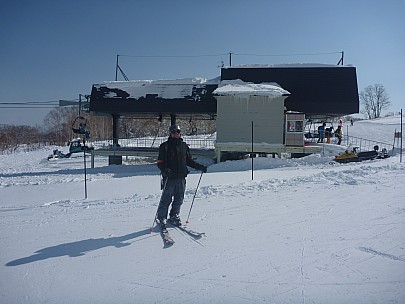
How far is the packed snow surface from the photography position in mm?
3471

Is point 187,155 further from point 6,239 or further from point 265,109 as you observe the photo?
point 265,109

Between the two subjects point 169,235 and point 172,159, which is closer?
point 169,235

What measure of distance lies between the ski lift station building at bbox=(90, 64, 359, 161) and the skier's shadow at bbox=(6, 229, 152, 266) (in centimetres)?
1516

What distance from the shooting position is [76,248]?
186 inches

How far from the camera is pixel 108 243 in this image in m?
4.94

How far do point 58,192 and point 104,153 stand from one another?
40.2 feet

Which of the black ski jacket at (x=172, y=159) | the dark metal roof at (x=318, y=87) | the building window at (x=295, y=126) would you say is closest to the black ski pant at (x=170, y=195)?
the black ski jacket at (x=172, y=159)

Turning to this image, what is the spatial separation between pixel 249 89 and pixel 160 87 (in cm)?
792

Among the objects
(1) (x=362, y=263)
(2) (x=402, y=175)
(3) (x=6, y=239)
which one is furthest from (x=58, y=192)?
(2) (x=402, y=175)

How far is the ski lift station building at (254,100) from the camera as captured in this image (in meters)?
19.8

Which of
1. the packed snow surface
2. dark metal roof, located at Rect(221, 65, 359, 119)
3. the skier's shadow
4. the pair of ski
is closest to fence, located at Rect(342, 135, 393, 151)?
dark metal roof, located at Rect(221, 65, 359, 119)

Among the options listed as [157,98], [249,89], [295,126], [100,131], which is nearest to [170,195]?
[249,89]

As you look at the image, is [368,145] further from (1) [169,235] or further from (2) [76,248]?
(2) [76,248]

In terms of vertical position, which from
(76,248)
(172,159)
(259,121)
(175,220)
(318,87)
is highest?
(318,87)
